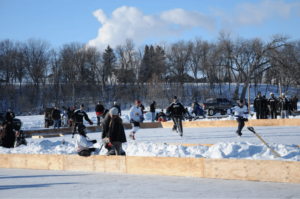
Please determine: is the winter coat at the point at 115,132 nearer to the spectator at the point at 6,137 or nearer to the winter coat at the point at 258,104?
the spectator at the point at 6,137

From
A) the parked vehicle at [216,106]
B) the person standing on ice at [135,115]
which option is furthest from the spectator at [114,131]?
the parked vehicle at [216,106]

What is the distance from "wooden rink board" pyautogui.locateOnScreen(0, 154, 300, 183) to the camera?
5383mm

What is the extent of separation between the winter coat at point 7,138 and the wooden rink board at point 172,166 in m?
2.01

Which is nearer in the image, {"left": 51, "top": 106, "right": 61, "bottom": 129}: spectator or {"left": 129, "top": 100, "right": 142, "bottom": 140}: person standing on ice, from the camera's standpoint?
{"left": 129, "top": 100, "right": 142, "bottom": 140}: person standing on ice

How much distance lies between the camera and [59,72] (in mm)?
60875

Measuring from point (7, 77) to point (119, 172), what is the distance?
57592 millimetres

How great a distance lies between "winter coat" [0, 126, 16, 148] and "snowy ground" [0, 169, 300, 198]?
3822mm

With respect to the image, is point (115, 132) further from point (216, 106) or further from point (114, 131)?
point (216, 106)

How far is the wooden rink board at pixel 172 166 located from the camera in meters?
5.38

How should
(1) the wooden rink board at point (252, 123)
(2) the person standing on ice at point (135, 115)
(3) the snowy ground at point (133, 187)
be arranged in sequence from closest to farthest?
(3) the snowy ground at point (133, 187)
(2) the person standing on ice at point (135, 115)
(1) the wooden rink board at point (252, 123)

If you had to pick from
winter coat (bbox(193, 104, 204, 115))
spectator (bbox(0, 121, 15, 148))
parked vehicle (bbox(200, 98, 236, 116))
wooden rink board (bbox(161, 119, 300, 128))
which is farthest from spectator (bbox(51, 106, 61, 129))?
parked vehicle (bbox(200, 98, 236, 116))

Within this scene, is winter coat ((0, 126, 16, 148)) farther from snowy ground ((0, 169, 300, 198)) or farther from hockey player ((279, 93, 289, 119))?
hockey player ((279, 93, 289, 119))

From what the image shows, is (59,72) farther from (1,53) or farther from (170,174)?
(170,174)

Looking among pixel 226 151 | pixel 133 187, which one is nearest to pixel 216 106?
pixel 226 151
